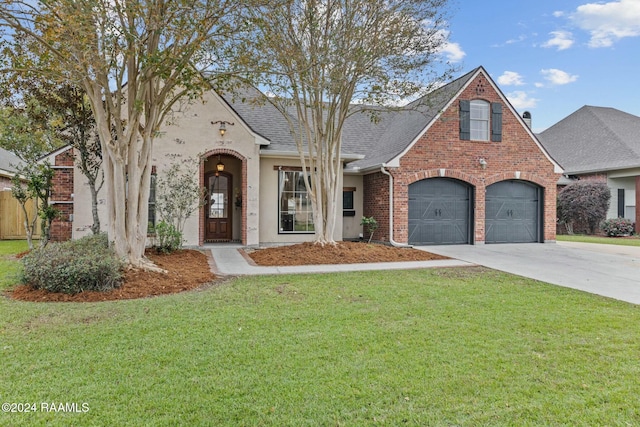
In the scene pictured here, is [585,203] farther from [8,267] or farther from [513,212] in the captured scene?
[8,267]

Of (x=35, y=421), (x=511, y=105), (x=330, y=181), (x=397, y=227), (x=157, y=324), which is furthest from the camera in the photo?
(x=511, y=105)

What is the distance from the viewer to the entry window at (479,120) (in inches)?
544

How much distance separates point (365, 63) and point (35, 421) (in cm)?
956

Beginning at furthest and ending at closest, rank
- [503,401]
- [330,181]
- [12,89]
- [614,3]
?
1. [614,3]
2. [330,181]
3. [12,89]
4. [503,401]

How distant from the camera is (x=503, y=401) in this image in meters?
2.89

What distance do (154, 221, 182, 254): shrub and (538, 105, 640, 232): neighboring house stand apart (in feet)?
68.3

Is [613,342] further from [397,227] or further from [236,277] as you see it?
[397,227]

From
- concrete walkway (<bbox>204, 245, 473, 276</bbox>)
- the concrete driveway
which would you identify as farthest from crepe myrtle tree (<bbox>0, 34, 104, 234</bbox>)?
the concrete driveway

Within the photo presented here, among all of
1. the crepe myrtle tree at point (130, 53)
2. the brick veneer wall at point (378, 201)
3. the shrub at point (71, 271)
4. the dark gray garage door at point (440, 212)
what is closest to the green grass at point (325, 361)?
the shrub at point (71, 271)

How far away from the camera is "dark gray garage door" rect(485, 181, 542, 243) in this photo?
14.3 meters

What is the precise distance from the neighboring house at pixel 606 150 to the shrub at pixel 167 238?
68.3 ft

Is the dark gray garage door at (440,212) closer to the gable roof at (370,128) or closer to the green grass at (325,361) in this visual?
the gable roof at (370,128)

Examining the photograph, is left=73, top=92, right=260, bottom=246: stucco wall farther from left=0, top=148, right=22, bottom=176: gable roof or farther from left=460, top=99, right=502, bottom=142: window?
left=0, top=148, right=22, bottom=176: gable roof

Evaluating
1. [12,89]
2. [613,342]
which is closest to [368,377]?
[613,342]
